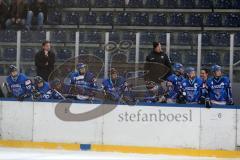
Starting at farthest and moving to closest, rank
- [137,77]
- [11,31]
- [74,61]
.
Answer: [11,31]
[74,61]
[137,77]

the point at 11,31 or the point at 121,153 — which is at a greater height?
the point at 11,31

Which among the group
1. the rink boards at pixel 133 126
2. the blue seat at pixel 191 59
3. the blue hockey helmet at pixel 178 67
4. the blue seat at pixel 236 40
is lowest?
the rink boards at pixel 133 126

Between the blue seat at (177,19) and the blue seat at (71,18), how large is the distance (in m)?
2.50

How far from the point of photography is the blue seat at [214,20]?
15867 mm

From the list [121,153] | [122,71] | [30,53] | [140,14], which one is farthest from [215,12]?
[121,153]

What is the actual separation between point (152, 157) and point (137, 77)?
2784mm

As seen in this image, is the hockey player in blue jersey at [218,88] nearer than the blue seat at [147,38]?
Yes

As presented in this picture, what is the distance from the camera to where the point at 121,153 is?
1152cm

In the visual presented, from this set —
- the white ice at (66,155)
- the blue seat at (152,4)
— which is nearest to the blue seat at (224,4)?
the blue seat at (152,4)

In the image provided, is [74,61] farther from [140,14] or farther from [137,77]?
[140,14]

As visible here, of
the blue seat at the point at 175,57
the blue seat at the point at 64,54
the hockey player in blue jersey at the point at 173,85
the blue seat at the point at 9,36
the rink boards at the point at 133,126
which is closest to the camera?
the rink boards at the point at 133,126

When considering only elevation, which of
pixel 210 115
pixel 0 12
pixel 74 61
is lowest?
pixel 210 115

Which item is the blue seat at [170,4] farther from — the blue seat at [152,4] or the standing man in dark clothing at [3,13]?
the standing man in dark clothing at [3,13]

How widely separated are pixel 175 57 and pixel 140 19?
271 centimetres
